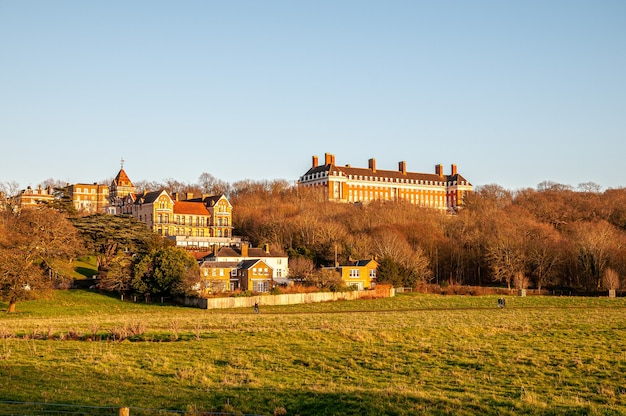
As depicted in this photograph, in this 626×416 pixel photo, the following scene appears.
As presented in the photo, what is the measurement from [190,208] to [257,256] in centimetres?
2906

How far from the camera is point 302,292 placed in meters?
64.5

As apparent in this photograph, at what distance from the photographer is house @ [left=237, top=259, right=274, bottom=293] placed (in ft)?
229

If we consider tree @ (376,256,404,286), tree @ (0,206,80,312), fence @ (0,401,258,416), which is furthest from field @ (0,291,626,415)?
tree @ (376,256,404,286)

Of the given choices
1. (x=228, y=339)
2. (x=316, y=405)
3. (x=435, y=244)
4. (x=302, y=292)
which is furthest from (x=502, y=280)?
(x=316, y=405)

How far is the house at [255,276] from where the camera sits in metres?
69.7

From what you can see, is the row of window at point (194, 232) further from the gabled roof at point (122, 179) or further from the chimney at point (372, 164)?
the chimney at point (372, 164)

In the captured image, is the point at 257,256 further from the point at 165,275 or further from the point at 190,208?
the point at 190,208

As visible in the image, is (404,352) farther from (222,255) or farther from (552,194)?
(552,194)

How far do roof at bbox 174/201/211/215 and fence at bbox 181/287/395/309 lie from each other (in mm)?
41674

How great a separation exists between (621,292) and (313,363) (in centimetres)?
5793

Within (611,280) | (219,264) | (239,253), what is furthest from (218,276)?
(611,280)

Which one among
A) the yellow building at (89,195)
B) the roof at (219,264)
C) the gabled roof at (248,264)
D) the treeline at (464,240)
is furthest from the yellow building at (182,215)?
the yellow building at (89,195)

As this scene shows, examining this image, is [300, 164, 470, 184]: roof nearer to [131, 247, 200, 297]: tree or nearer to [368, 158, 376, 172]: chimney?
[368, 158, 376, 172]: chimney

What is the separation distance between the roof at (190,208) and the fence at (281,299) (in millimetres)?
41674
